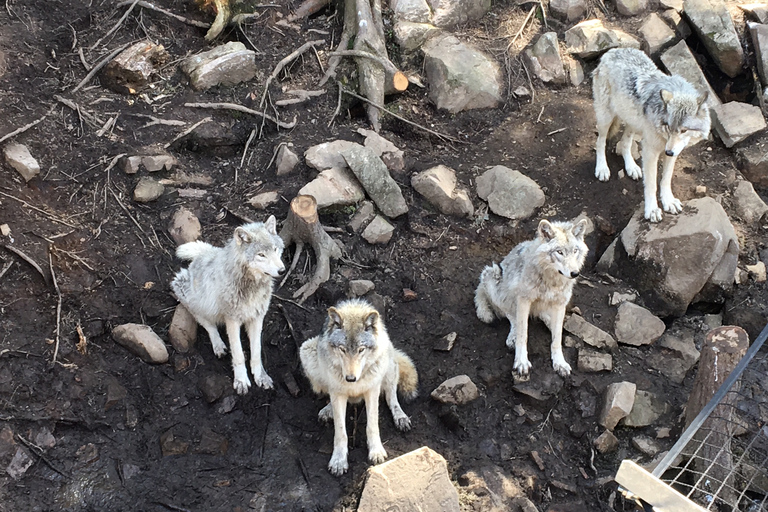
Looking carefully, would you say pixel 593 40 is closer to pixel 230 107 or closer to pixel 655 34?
pixel 655 34

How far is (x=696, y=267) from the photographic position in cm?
776

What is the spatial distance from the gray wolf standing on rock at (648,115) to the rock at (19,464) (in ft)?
26.3

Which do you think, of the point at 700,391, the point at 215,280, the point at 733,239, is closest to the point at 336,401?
the point at 215,280

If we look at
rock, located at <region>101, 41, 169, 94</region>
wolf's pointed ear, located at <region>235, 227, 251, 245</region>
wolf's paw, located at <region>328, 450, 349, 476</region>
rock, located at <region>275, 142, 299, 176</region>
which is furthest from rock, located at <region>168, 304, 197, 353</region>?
rock, located at <region>101, 41, 169, 94</region>

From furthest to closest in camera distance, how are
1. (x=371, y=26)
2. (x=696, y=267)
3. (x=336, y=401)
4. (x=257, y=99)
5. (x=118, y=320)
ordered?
(x=371, y=26), (x=257, y=99), (x=696, y=267), (x=118, y=320), (x=336, y=401)

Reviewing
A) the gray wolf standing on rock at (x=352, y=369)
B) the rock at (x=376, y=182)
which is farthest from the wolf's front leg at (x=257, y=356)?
the rock at (x=376, y=182)

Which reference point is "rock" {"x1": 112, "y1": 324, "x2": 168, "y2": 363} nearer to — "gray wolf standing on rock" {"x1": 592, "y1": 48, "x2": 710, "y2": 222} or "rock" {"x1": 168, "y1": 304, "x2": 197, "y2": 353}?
"rock" {"x1": 168, "y1": 304, "x2": 197, "y2": 353}

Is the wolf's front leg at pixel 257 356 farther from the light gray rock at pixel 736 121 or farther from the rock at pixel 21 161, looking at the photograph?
the light gray rock at pixel 736 121

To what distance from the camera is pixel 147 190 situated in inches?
315

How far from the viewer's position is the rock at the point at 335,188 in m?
8.36

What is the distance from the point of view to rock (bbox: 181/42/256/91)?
940 centimetres

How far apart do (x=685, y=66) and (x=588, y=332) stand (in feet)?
21.0

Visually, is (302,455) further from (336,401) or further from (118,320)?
(118,320)

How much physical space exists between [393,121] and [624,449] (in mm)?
6214
